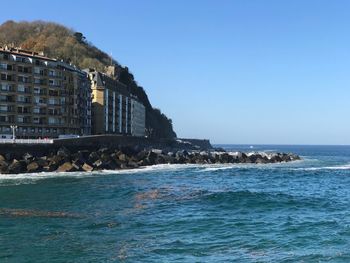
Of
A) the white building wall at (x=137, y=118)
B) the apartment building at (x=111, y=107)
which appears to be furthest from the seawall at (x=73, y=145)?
the white building wall at (x=137, y=118)

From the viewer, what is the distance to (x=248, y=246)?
23.2 meters

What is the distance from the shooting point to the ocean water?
21.8 meters

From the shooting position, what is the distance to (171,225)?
93.8 ft

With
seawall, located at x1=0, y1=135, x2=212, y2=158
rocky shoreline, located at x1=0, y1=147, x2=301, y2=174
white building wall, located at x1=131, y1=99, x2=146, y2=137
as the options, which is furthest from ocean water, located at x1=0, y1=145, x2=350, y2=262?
white building wall, located at x1=131, y1=99, x2=146, y2=137

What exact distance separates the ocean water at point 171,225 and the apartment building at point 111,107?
3617 inches

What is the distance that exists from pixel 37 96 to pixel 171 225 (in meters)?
84.5

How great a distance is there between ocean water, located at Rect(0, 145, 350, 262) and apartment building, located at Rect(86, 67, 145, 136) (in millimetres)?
91876

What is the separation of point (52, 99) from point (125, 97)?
60.5m

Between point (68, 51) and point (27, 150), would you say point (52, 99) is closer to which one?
point (27, 150)

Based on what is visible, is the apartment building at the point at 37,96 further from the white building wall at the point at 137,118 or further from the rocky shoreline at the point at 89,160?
the white building wall at the point at 137,118

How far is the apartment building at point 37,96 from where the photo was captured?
101125 mm

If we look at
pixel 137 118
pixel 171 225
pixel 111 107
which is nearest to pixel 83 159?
pixel 171 225

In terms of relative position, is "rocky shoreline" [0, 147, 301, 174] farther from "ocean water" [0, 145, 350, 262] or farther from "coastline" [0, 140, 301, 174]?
"ocean water" [0, 145, 350, 262]

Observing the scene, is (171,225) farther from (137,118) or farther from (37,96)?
(137,118)
